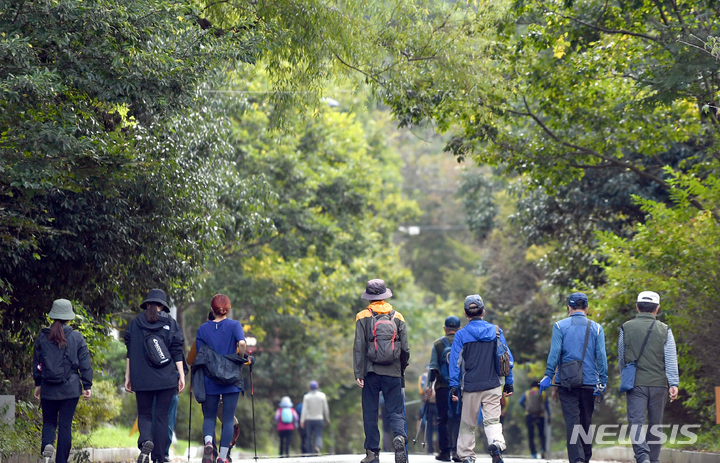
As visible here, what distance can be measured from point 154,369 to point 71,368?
902mm

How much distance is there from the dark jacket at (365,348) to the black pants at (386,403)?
0.10 meters

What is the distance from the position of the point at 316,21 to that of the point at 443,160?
44805mm

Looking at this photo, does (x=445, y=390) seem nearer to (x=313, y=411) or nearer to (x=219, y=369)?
(x=219, y=369)

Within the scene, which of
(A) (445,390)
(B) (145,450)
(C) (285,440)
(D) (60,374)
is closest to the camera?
(B) (145,450)

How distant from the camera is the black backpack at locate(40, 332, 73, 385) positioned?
9.21 meters

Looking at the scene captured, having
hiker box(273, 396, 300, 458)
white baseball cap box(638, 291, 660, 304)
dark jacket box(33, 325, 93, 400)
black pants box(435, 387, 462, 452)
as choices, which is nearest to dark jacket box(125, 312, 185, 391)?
dark jacket box(33, 325, 93, 400)

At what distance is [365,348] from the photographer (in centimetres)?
991

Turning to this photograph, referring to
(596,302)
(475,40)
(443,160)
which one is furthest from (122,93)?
(443,160)

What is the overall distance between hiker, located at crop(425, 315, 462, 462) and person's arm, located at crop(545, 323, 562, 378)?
2075 mm

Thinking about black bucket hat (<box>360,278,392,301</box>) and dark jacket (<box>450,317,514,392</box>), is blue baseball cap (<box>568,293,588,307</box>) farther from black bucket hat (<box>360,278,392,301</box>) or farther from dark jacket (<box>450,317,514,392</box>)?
black bucket hat (<box>360,278,392,301</box>)

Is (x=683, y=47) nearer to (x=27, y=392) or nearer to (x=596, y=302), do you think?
(x=596, y=302)

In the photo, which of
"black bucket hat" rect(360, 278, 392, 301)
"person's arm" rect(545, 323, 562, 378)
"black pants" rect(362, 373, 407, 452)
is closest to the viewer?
"person's arm" rect(545, 323, 562, 378)

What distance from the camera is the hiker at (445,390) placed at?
1171 cm

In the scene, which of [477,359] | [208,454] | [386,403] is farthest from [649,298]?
[208,454]
